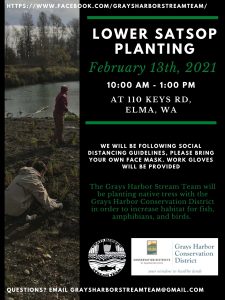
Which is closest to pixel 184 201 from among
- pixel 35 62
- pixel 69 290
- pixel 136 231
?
pixel 136 231

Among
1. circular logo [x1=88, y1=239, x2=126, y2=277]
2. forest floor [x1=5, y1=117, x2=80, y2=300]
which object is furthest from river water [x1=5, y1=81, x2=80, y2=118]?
circular logo [x1=88, y1=239, x2=126, y2=277]

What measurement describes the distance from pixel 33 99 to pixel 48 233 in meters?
2.69

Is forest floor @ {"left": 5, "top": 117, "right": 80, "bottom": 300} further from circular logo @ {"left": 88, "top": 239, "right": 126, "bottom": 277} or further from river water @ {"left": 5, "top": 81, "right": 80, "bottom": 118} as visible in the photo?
river water @ {"left": 5, "top": 81, "right": 80, "bottom": 118}

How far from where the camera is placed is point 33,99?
8.73 metres

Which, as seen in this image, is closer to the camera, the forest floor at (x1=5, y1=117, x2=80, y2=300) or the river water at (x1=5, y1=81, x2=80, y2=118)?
the forest floor at (x1=5, y1=117, x2=80, y2=300)

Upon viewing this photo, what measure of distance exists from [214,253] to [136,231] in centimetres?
112

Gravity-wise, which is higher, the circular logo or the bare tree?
the bare tree

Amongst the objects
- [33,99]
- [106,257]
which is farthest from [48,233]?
[33,99]

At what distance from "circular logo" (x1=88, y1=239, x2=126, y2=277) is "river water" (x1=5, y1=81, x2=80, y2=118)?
228cm

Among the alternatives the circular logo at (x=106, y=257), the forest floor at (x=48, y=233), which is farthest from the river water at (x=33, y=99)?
the circular logo at (x=106, y=257)

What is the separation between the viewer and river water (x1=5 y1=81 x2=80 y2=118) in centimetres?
800

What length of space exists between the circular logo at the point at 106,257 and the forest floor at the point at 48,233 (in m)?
0.30

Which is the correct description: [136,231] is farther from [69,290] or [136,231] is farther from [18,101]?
[18,101]

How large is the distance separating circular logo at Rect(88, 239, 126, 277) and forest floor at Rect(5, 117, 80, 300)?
30 centimetres
